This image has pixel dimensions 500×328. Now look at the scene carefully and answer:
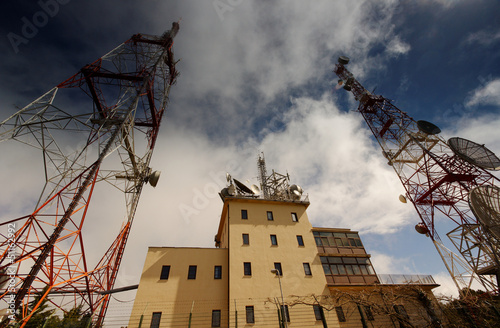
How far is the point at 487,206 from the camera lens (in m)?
19.0

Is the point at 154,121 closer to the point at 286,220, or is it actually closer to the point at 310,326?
the point at 286,220

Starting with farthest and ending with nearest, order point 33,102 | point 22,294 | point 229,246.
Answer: point 229,246 < point 33,102 < point 22,294

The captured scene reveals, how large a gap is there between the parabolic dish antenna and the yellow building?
7.24 metres

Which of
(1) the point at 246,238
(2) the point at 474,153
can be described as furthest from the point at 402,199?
(1) the point at 246,238

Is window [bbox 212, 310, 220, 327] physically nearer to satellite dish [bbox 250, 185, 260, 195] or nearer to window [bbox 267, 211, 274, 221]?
window [bbox 267, 211, 274, 221]

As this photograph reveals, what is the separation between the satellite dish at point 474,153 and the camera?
856 inches

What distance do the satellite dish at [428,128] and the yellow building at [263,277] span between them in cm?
1562

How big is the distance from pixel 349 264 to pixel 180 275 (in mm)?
16460

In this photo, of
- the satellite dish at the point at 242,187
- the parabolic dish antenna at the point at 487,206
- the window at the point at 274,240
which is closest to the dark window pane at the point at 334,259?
the window at the point at 274,240

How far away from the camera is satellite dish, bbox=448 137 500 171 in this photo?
2173cm

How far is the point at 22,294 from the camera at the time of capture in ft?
31.6

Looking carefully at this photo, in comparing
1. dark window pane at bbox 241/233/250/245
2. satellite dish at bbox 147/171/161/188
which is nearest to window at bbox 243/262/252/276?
dark window pane at bbox 241/233/250/245

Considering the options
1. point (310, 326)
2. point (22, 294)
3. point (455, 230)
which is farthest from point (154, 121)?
point (455, 230)

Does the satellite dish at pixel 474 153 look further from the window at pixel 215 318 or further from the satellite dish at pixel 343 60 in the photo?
the window at pixel 215 318
